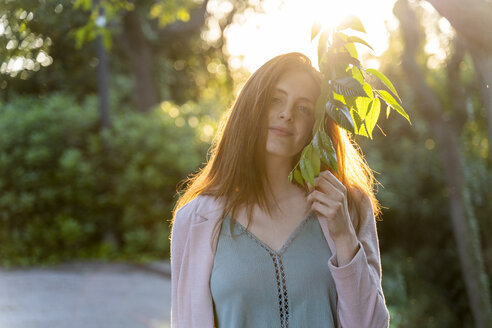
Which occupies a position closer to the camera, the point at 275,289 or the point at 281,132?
the point at 275,289

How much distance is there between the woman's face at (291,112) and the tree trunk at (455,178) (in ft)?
16.7

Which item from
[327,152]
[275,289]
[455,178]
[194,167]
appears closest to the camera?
[327,152]

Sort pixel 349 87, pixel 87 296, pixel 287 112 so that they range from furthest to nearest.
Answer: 1. pixel 87 296
2. pixel 287 112
3. pixel 349 87

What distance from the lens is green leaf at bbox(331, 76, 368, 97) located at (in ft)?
6.21

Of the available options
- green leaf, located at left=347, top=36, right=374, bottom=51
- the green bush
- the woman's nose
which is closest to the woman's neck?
the woman's nose

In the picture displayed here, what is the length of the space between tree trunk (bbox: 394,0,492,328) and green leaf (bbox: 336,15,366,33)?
5.51 m

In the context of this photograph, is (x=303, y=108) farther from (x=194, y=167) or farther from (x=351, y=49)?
(x=194, y=167)

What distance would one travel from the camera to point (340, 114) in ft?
6.37

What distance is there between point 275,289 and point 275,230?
0.88 ft

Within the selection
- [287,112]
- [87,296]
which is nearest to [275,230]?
[287,112]

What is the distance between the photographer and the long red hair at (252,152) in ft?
8.18

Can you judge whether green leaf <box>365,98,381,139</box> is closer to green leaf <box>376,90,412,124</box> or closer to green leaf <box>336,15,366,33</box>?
green leaf <box>376,90,412,124</box>

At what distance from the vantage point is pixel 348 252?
2.22 meters

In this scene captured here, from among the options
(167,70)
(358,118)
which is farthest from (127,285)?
(167,70)
